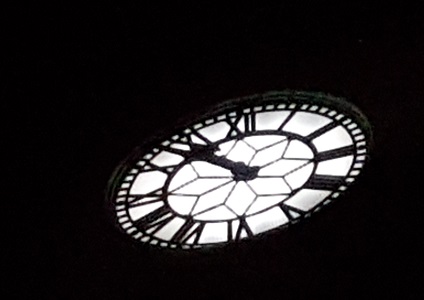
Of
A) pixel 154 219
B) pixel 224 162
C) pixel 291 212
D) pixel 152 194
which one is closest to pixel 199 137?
pixel 224 162

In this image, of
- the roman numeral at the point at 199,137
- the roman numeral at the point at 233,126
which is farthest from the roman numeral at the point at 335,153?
the roman numeral at the point at 199,137

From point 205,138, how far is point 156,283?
81cm

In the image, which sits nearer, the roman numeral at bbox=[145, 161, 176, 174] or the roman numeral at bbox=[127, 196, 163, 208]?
the roman numeral at bbox=[145, 161, 176, 174]

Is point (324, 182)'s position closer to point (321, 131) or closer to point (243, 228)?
point (321, 131)

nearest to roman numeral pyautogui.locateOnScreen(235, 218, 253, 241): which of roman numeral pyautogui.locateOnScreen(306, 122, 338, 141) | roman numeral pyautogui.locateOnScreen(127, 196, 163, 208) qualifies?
roman numeral pyautogui.locateOnScreen(127, 196, 163, 208)

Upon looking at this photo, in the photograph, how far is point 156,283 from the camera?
17.9 feet

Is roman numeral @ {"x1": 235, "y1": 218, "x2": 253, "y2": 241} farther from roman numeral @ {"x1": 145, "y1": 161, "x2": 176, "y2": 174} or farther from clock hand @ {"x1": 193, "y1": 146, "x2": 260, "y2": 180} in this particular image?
roman numeral @ {"x1": 145, "y1": 161, "x2": 176, "y2": 174}

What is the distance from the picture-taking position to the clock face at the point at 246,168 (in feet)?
16.3

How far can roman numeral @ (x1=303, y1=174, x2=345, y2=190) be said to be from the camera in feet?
17.0

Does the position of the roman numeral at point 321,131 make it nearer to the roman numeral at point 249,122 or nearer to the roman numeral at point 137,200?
the roman numeral at point 249,122

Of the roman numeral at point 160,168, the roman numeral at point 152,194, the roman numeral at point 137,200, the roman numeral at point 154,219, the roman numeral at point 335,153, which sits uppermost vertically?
the roman numeral at point 335,153

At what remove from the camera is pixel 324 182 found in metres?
5.19

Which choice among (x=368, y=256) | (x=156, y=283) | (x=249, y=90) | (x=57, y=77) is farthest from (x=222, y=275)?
(x=57, y=77)

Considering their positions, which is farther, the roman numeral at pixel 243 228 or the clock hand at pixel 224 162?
the roman numeral at pixel 243 228
